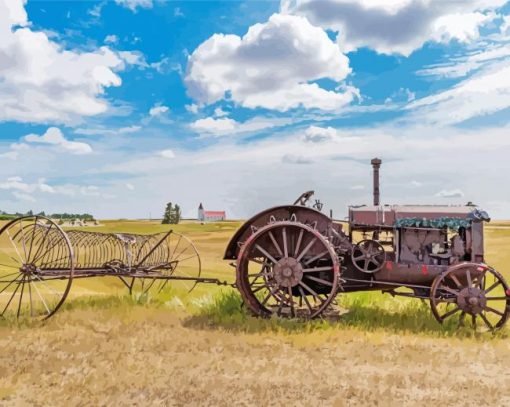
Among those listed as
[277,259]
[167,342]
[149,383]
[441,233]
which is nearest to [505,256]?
[441,233]

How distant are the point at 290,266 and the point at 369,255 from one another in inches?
67.2

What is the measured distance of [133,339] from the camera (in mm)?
9359

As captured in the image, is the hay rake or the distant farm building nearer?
the hay rake

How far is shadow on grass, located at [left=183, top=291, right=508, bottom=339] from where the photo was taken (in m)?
9.93

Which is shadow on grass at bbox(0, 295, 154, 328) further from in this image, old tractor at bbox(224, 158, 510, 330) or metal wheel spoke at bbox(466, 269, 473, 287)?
metal wheel spoke at bbox(466, 269, 473, 287)

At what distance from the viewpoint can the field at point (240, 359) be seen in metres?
6.62

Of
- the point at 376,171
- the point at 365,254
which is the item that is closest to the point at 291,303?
the point at 365,254

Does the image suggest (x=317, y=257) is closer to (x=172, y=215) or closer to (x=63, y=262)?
(x=63, y=262)

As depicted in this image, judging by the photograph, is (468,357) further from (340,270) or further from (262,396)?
(262,396)

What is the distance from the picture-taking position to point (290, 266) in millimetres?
10414

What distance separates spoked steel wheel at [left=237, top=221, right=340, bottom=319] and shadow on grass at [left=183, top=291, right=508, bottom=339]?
0.44m

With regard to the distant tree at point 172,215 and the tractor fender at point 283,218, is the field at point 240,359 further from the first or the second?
the distant tree at point 172,215

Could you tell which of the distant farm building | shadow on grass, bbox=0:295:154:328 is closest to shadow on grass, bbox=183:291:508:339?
shadow on grass, bbox=0:295:154:328

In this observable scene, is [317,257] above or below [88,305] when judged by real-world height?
above
